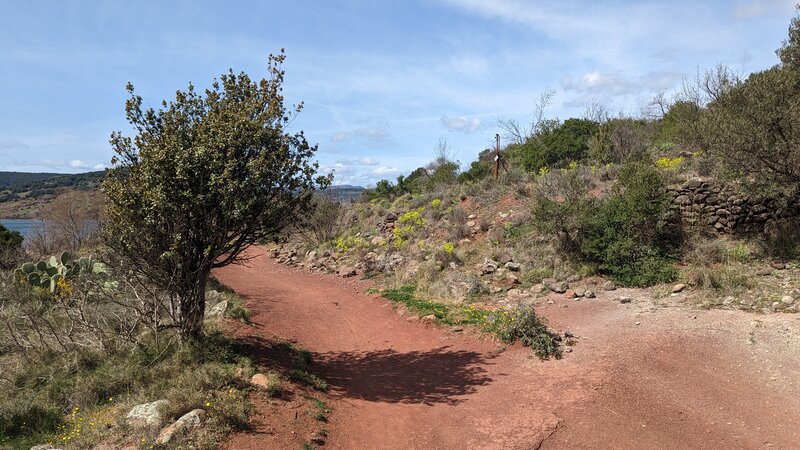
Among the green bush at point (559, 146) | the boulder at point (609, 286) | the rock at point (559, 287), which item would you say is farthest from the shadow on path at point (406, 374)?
the green bush at point (559, 146)

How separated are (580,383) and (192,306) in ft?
19.4

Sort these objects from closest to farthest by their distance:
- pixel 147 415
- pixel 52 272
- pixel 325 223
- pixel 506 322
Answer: pixel 147 415
pixel 506 322
pixel 52 272
pixel 325 223

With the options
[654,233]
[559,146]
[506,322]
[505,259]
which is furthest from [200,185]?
[559,146]

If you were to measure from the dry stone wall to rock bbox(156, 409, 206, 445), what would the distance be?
1238cm

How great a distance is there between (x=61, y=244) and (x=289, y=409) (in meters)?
16.3

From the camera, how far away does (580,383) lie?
6.75 meters

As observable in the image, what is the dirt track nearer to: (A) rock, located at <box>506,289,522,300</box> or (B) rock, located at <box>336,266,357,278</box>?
(A) rock, located at <box>506,289,522,300</box>

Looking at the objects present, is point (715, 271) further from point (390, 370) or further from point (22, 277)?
point (22, 277)

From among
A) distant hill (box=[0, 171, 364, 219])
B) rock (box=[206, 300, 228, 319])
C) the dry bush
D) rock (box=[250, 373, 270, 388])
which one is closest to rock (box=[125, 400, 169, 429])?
rock (box=[250, 373, 270, 388])

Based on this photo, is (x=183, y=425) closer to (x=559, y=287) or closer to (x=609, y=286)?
(x=559, y=287)

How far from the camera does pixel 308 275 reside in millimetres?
17578

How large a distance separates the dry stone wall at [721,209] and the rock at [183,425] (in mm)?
12379

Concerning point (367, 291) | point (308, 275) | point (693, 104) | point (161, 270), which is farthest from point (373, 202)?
point (161, 270)

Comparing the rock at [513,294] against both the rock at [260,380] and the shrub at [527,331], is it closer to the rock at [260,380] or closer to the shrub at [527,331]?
the shrub at [527,331]
